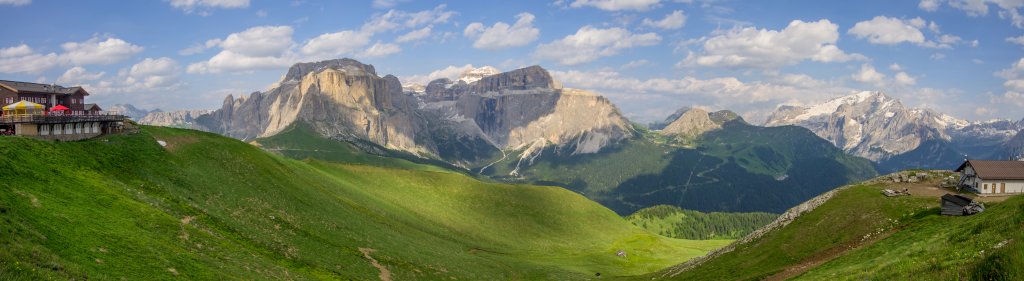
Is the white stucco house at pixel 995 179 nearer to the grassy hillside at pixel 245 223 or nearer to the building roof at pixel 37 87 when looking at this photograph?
the grassy hillside at pixel 245 223

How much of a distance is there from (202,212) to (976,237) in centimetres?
6969

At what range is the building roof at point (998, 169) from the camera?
234 feet

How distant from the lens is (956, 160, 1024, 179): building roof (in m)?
71.2

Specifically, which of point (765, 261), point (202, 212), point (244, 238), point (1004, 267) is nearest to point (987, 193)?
point (765, 261)

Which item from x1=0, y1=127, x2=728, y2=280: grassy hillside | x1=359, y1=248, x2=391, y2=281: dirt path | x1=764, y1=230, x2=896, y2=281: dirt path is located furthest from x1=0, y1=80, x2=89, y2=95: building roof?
x1=764, y1=230, x2=896, y2=281: dirt path

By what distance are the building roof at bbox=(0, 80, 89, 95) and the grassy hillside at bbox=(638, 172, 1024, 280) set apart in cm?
10437

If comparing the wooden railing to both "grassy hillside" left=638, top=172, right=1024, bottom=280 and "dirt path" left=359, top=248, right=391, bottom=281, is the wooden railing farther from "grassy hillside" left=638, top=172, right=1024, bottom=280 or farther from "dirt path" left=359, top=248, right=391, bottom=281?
"grassy hillside" left=638, top=172, right=1024, bottom=280

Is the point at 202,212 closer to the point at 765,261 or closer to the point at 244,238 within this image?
the point at 244,238

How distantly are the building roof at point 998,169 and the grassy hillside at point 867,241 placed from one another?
339 inches

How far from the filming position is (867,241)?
2183 inches

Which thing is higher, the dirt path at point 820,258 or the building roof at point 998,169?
the building roof at point 998,169

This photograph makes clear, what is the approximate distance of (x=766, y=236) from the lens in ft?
239

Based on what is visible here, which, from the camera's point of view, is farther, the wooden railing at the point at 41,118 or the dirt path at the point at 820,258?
the wooden railing at the point at 41,118

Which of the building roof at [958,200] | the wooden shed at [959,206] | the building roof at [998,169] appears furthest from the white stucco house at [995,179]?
the wooden shed at [959,206]
